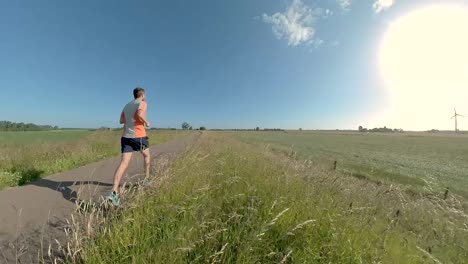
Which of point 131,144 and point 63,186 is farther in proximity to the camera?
point 63,186

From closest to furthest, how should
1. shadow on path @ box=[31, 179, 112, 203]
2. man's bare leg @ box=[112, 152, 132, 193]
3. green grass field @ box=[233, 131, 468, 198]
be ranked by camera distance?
man's bare leg @ box=[112, 152, 132, 193] < shadow on path @ box=[31, 179, 112, 203] < green grass field @ box=[233, 131, 468, 198]

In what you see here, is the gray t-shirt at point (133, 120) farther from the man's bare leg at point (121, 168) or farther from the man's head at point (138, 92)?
the man's bare leg at point (121, 168)

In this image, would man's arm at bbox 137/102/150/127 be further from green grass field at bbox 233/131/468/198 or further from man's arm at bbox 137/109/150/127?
green grass field at bbox 233/131/468/198

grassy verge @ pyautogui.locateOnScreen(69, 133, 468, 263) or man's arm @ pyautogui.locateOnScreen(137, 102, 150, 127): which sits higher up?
man's arm @ pyautogui.locateOnScreen(137, 102, 150, 127)

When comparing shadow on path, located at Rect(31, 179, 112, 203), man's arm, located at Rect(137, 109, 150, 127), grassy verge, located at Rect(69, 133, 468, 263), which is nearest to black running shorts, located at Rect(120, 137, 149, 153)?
man's arm, located at Rect(137, 109, 150, 127)

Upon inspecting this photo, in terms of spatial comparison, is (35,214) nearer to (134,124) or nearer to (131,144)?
(131,144)

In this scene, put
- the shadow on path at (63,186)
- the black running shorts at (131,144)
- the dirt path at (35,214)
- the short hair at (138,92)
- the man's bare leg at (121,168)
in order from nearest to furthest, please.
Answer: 1. the dirt path at (35,214)
2. the man's bare leg at (121,168)
3. the shadow on path at (63,186)
4. the black running shorts at (131,144)
5. the short hair at (138,92)

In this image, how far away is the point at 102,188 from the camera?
5.36 metres

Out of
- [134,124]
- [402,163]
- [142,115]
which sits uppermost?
A: [142,115]

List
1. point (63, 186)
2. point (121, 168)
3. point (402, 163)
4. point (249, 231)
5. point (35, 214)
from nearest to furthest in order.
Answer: point (249, 231) → point (35, 214) → point (121, 168) → point (63, 186) → point (402, 163)

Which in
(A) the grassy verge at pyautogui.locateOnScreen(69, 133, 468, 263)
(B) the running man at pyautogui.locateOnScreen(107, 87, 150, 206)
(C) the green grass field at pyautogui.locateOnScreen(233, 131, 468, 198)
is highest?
(B) the running man at pyautogui.locateOnScreen(107, 87, 150, 206)

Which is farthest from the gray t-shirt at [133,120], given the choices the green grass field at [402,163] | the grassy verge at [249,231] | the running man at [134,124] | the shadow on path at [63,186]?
the green grass field at [402,163]

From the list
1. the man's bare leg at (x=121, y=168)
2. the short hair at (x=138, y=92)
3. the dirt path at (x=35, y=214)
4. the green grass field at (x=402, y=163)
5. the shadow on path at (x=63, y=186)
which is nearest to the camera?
the dirt path at (x=35, y=214)

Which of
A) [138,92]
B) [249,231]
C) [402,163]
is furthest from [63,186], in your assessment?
[402,163]
